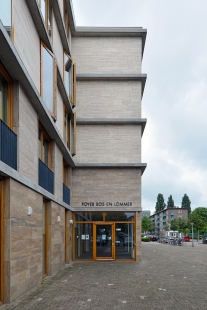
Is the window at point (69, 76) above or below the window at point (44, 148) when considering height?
above

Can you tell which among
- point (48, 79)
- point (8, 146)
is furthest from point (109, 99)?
point (8, 146)

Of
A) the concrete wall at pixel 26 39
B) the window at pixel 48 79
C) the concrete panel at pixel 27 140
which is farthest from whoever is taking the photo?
the window at pixel 48 79

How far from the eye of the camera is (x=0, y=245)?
29.9ft

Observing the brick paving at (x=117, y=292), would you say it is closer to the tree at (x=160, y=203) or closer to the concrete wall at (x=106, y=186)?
the concrete wall at (x=106, y=186)

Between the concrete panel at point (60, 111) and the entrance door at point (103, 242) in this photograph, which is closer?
the concrete panel at point (60, 111)

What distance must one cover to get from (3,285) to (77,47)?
17.3 m

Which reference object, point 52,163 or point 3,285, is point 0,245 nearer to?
point 3,285

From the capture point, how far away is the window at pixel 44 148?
14297mm

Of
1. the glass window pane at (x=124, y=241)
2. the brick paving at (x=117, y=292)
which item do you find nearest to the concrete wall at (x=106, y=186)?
the glass window pane at (x=124, y=241)

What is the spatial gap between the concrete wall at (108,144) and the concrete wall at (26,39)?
10.2m

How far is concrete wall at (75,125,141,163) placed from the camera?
73.8 ft

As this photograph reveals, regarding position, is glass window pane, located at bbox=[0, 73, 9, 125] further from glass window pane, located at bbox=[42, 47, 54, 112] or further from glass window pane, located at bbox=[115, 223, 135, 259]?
glass window pane, located at bbox=[115, 223, 135, 259]

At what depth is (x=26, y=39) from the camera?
36.4 feet

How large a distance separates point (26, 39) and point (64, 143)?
265 inches
